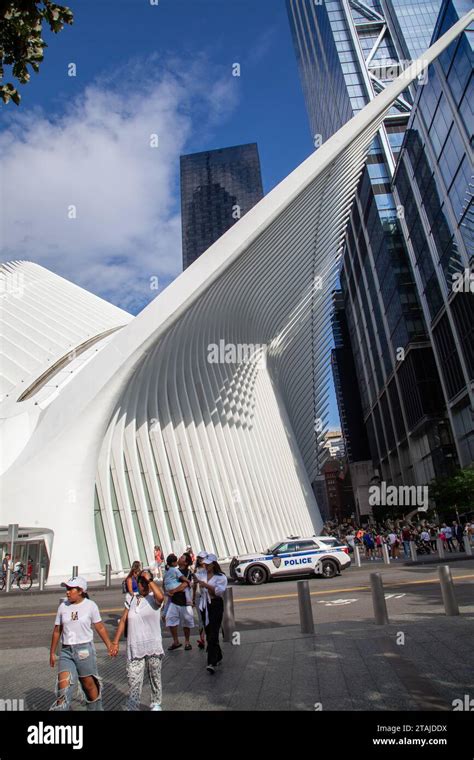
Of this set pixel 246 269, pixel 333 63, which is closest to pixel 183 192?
pixel 333 63

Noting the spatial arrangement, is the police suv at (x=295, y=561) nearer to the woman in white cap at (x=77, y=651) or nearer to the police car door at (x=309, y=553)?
the police car door at (x=309, y=553)

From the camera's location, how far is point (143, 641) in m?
5.18

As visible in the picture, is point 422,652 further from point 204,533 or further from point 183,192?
point 183,192

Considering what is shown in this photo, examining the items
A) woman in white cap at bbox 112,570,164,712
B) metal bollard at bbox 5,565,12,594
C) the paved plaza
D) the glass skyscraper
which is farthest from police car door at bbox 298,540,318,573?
the glass skyscraper

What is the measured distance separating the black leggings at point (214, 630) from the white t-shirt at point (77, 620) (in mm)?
2032

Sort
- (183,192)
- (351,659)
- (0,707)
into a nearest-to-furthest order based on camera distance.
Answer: (0,707)
(351,659)
(183,192)

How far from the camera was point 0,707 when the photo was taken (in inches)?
210

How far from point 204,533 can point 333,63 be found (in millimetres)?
100597

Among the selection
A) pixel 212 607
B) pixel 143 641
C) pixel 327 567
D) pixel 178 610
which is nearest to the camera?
pixel 143 641

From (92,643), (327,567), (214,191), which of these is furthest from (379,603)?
(214,191)

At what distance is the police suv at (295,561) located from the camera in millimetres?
17125

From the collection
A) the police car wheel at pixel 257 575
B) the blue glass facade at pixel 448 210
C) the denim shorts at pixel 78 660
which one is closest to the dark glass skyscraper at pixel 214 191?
the blue glass facade at pixel 448 210

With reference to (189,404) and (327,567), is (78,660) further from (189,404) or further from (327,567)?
(189,404)

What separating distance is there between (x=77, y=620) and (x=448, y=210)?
174 ft
